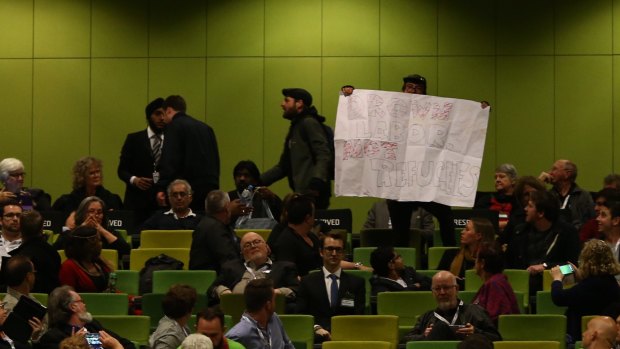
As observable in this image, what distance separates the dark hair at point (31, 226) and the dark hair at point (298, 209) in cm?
201

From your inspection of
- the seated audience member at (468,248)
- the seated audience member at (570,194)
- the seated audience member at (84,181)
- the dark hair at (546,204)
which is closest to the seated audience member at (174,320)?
the seated audience member at (468,248)

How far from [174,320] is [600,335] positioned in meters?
2.70

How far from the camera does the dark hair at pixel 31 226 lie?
38.8 ft

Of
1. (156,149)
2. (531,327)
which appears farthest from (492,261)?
(156,149)

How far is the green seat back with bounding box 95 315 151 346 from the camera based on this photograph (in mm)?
10727

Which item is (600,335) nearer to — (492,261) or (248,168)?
(492,261)

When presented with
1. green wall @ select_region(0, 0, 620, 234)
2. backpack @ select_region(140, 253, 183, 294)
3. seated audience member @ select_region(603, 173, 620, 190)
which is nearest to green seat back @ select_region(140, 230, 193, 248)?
backpack @ select_region(140, 253, 183, 294)

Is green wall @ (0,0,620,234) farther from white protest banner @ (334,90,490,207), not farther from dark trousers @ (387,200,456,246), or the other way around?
dark trousers @ (387,200,456,246)

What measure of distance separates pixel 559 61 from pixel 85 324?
9.16 metres

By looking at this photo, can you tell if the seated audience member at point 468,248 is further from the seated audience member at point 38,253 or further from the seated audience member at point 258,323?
the seated audience member at point 38,253

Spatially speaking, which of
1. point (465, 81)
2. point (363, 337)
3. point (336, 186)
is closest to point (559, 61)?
point (465, 81)

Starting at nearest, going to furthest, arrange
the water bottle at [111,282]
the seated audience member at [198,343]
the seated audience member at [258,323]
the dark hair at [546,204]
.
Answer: the seated audience member at [198,343]
the seated audience member at [258,323]
the water bottle at [111,282]
the dark hair at [546,204]

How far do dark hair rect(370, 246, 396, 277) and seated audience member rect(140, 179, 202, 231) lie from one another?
2.30 metres

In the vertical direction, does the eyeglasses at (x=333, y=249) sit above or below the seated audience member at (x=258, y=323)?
above
